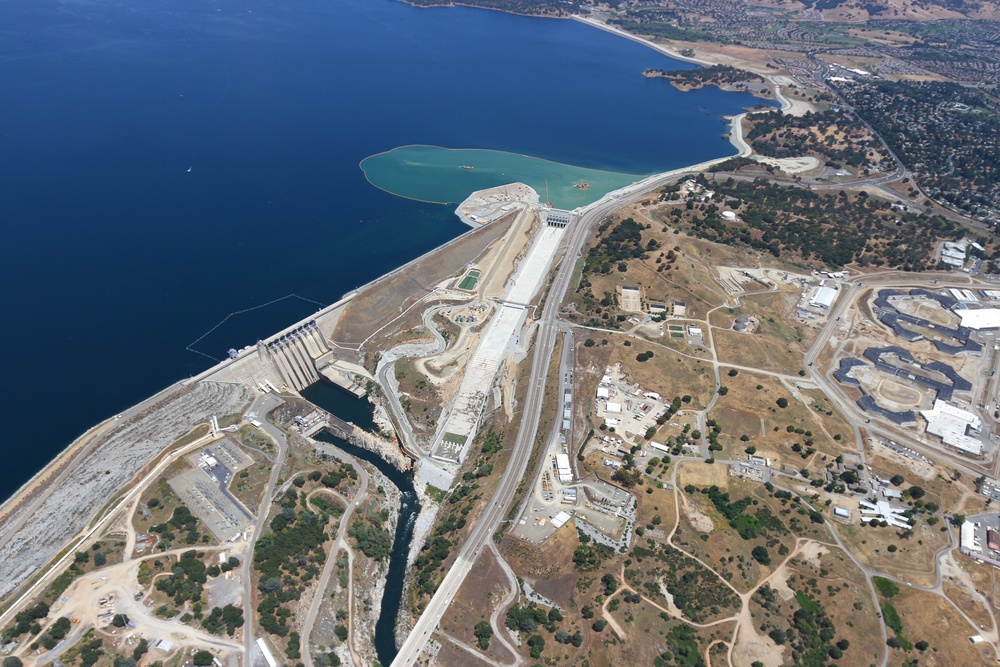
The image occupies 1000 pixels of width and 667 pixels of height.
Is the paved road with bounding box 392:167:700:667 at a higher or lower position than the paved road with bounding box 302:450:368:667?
higher

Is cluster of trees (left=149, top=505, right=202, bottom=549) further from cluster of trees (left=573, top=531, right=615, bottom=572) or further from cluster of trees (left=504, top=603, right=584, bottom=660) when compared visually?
cluster of trees (left=573, top=531, right=615, bottom=572)

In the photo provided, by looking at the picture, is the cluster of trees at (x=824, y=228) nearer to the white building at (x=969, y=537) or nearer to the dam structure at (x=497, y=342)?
the dam structure at (x=497, y=342)

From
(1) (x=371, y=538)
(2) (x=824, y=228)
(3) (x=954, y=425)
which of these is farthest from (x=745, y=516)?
(2) (x=824, y=228)

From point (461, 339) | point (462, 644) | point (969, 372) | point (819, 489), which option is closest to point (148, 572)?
point (462, 644)

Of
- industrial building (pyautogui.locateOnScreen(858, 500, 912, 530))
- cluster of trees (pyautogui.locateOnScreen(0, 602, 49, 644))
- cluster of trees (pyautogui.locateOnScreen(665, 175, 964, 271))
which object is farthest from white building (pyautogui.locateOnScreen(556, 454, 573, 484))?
cluster of trees (pyautogui.locateOnScreen(665, 175, 964, 271))

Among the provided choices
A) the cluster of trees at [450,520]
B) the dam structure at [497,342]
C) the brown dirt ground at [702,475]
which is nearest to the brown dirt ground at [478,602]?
the cluster of trees at [450,520]

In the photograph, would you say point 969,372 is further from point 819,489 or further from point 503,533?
point 503,533
